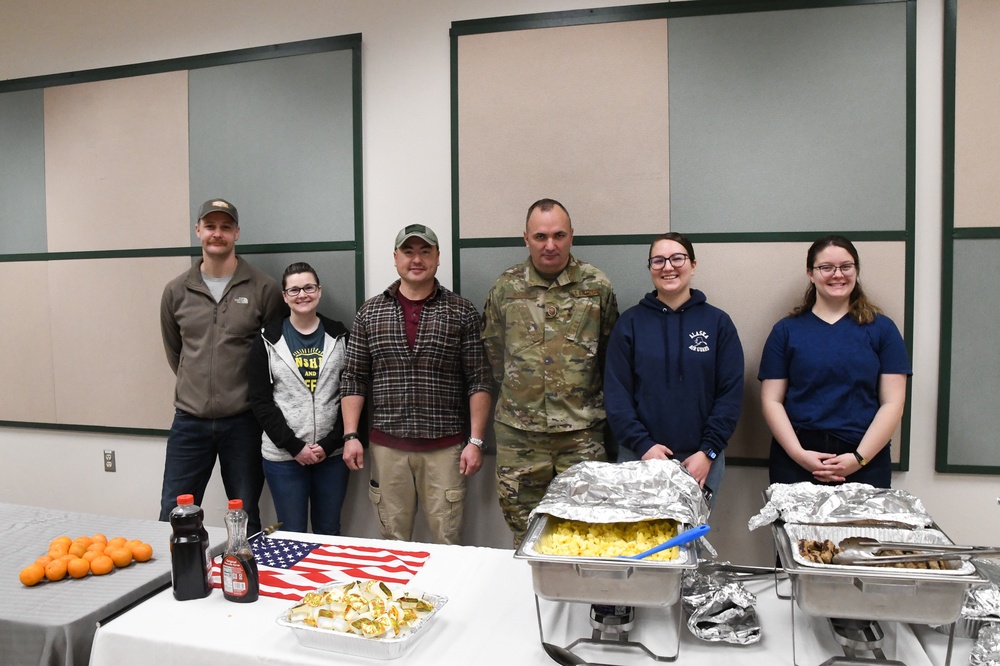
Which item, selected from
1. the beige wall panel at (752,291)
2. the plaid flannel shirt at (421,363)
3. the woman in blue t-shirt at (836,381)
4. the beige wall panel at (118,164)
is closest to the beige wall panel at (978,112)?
the beige wall panel at (752,291)

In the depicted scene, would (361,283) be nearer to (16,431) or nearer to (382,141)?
(382,141)

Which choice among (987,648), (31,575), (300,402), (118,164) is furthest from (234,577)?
(118,164)

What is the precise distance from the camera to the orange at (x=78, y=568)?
167 centimetres

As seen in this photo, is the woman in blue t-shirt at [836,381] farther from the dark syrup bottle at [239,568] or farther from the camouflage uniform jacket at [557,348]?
the dark syrup bottle at [239,568]

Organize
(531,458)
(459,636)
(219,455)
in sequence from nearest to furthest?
1. (459,636)
2. (531,458)
3. (219,455)

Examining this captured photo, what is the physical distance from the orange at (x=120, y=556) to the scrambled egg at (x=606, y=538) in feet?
3.73

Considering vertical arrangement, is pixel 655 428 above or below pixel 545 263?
below

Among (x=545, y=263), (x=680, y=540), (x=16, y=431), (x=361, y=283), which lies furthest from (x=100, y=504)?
(x=680, y=540)

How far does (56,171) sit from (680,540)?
402 centimetres

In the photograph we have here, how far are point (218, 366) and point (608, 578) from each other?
246 cm

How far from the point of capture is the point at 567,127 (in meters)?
3.02

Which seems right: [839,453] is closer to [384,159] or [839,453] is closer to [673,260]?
[673,260]

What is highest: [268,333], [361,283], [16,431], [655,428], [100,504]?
[361,283]

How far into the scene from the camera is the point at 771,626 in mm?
1450
